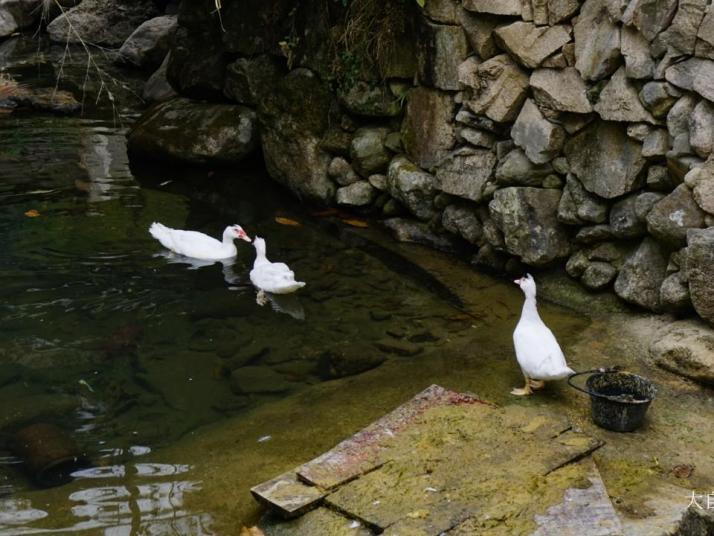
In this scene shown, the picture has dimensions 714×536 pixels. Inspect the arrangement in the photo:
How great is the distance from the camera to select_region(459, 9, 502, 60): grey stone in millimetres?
7961

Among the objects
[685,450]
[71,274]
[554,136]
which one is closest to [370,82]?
[554,136]

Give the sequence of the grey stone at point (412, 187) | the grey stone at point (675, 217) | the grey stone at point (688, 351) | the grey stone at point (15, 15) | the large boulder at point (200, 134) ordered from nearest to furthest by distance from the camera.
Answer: the grey stone at point (688, 351) < the grey stone at point (675, 217) < the grey stone at point (412, 187) < the large boulder at point (200, 134) < the grey stone at point (15, 15)

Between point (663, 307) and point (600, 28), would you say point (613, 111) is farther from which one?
point (663, 307)

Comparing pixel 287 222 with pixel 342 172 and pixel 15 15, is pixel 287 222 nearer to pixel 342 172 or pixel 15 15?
pixel 342 172

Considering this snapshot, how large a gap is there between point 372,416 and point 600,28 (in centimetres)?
363

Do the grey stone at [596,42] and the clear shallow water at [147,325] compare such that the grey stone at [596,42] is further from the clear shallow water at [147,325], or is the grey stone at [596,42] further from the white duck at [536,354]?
the clear shallow water at [147,325]

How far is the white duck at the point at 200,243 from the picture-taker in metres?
8.79

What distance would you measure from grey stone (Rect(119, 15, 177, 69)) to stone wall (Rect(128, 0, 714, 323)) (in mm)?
6255

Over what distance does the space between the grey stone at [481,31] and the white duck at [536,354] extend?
2.75 metres

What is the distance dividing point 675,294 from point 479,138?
2472 millimetres

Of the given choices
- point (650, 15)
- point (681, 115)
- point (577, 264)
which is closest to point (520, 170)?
point (577, 264)

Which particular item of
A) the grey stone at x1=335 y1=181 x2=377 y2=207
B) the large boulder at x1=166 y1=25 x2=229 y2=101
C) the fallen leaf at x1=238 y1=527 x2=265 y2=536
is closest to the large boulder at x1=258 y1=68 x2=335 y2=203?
the grey stone at x1=335 y1=181 x2=377 y2=207

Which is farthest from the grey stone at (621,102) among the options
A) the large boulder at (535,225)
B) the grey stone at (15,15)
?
the grey stone at (15,15)

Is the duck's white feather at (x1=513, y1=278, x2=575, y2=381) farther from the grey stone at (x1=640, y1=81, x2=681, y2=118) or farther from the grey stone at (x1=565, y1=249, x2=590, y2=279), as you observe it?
the grey stone at (x1=640, y1=81, x2=681, y2=118)
